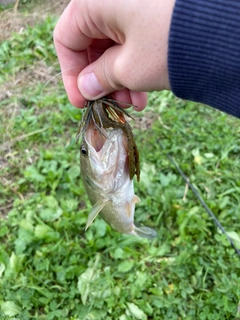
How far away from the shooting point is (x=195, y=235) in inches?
109

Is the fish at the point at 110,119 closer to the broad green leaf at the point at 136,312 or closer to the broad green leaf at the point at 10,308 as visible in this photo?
the broad green leaf at the point at 136,312

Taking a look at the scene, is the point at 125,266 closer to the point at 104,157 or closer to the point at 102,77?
the point at 104,157

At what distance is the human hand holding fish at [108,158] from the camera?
159 cm

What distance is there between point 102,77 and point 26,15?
4.04 meters

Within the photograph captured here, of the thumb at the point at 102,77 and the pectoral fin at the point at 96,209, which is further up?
the thumb at the point at 102,77

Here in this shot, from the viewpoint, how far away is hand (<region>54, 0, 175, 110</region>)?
47.7 inches

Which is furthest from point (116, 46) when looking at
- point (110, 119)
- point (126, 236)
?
point (126, 236)

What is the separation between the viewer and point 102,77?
5.13 feet

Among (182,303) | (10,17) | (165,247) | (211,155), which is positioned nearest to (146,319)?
(182,303)

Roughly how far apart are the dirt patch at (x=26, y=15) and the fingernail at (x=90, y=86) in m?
3.62

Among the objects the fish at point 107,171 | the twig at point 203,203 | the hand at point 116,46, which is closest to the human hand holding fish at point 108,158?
the fish at point 107,171

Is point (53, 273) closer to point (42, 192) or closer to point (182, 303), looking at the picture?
point (42, 192)

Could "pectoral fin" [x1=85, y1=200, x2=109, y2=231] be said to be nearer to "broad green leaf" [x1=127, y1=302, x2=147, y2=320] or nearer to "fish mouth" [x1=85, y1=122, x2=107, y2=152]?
"fish mouth" [x1=85, y1=122, x2=107, y2=152]

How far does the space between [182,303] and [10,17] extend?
4.38 meters
